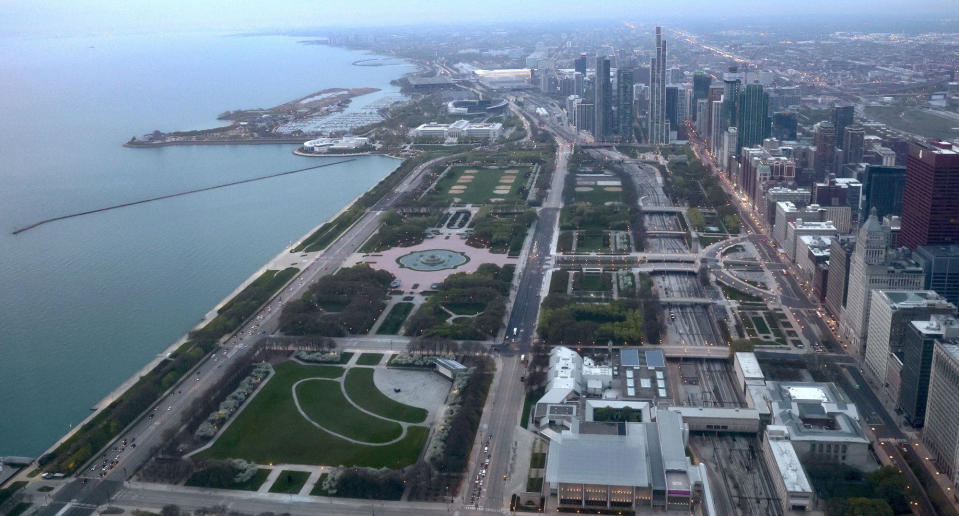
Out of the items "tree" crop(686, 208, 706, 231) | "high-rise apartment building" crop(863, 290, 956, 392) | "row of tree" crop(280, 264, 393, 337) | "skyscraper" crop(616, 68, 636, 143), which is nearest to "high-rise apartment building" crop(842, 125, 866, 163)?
"tree" crop(686, 208, 706, 231)

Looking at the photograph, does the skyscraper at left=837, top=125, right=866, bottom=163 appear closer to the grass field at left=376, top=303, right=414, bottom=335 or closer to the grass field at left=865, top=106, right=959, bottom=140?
the grass field at left=865, top=106, right=959, bottom=140

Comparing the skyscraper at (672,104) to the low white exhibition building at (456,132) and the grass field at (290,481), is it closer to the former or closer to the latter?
the low white exhibition building at (456,132)

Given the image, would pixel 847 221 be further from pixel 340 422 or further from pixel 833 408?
pixel 340 422

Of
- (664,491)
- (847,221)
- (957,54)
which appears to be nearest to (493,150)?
(847,221)

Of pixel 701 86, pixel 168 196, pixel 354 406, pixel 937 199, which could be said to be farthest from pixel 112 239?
pixel 701 86

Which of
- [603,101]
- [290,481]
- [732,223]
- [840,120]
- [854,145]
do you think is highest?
[603,101]

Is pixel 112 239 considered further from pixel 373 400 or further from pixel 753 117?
pixel 753 117
